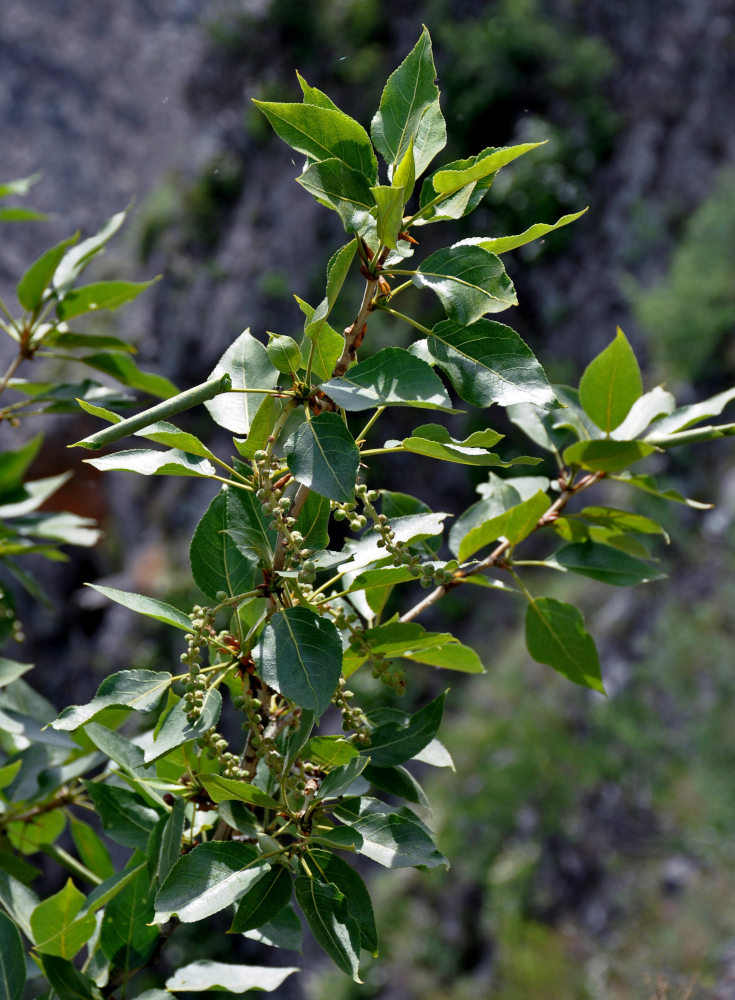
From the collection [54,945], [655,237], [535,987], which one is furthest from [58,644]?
[54,945]

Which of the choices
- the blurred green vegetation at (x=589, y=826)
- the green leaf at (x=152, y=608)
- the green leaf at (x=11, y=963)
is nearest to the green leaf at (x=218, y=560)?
the green leaf at (x=152, y=608)

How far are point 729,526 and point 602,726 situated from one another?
31.6 inches

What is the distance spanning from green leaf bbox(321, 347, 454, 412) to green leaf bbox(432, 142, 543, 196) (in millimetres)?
78

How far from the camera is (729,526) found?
9.05 ft

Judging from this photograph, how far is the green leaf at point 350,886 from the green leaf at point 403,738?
0.06 meters

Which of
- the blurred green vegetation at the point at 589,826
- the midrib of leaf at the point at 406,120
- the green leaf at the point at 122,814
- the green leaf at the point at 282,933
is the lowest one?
the blurred green vegetation at the point at 589,826

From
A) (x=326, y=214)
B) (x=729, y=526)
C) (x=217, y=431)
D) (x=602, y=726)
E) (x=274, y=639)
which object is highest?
(x=274, y=639)

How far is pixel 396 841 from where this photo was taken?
0.38m

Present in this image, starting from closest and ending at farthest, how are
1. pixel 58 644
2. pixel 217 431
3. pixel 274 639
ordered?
pixel 274 639, pixel 217 431, pixel 58 644

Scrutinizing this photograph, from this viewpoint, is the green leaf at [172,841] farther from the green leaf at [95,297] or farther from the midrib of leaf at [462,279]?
the green leaf at [95,297]

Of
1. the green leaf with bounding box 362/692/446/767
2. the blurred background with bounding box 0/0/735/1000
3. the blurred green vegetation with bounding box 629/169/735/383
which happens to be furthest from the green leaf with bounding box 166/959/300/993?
the blurred green vegetation with bounding box 629/169/735/383

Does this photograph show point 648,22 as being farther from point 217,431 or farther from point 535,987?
point 535,987

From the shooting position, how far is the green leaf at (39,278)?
66 centimetres

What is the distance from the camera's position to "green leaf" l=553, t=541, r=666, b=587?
50cm
